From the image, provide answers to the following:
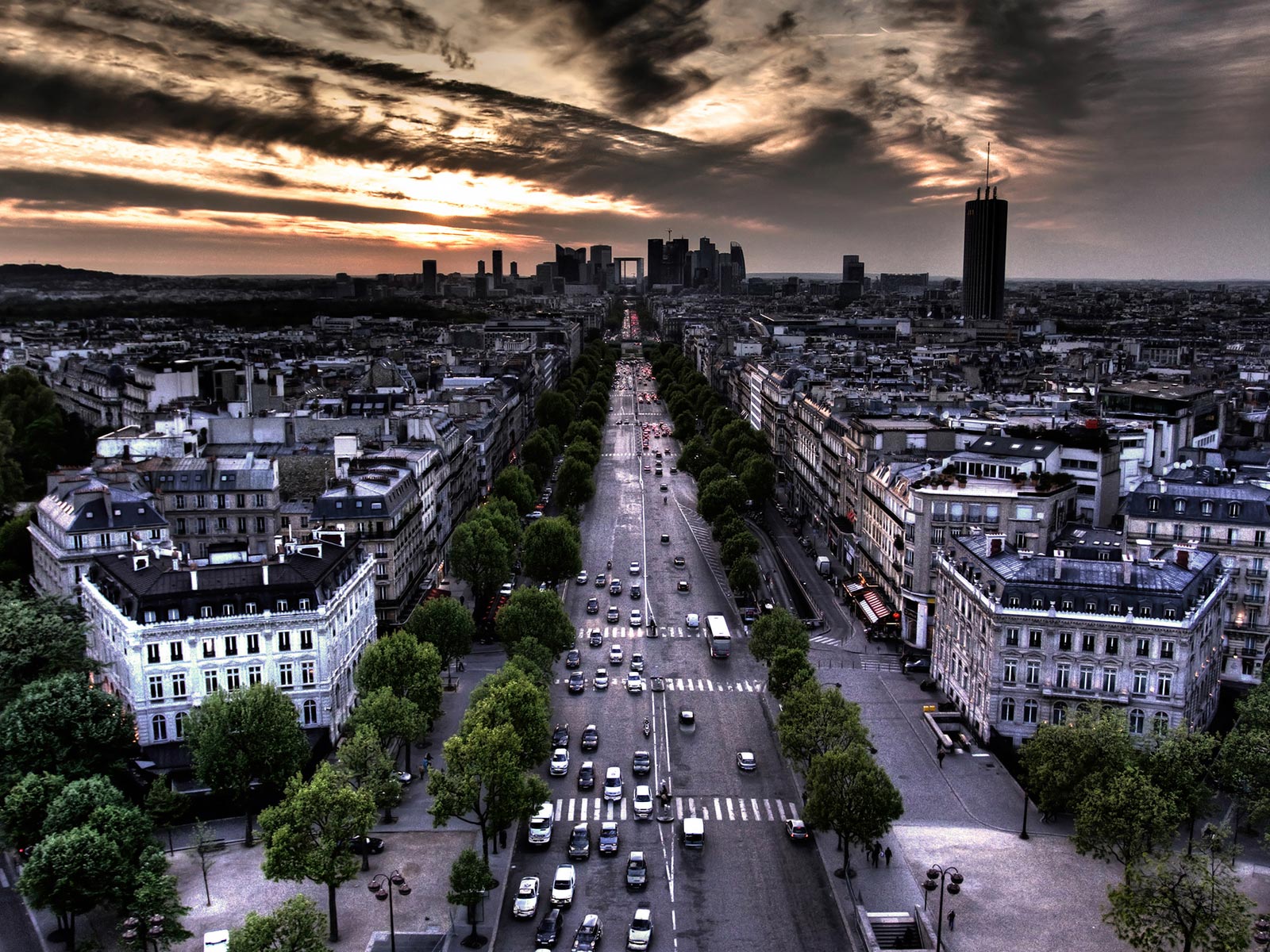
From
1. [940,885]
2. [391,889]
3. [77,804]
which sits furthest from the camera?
[940,885]

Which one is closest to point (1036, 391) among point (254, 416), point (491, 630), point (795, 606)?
point (795, 606)

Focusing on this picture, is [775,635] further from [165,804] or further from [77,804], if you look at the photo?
[77,804]

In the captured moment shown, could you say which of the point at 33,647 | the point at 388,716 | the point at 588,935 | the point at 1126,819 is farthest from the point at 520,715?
the point at 1126,819

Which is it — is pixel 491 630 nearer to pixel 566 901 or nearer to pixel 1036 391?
pixel 566 901

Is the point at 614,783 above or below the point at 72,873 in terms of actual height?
below

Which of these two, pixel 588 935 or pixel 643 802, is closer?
pixel 588 935

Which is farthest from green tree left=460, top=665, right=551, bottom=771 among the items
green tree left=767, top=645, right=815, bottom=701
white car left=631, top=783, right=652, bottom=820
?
green tree left=767, top=645, right=815, bottom=701
